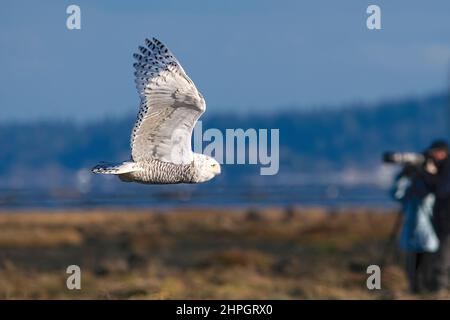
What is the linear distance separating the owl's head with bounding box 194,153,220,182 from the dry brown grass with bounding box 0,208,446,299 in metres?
5.28

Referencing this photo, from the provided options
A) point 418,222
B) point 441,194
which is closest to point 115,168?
point 441,194

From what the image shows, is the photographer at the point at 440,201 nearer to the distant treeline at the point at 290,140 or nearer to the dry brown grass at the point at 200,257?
the dry brown grass at the point at 200,257

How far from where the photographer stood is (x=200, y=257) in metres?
29.3

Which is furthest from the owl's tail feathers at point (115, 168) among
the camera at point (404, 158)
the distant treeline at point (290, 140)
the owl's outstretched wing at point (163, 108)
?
the distant treeline at point (290, 140)

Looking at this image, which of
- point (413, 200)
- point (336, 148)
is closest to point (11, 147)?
point (336, 148)

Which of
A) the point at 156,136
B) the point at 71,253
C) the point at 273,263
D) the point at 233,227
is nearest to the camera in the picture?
the point at 156,136

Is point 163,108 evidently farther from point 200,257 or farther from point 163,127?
point 200,257

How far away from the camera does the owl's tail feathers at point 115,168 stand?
916 centimetres

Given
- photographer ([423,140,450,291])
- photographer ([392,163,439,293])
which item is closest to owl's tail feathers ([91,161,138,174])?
photographer ([423,140,450,291])

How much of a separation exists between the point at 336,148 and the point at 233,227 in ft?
489

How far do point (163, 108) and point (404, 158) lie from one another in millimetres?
5652

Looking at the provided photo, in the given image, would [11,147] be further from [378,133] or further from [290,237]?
[290,237]

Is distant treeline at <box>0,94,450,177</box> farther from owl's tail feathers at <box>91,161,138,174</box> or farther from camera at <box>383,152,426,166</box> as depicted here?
owl's tail feathers at <box>91,161,138,174</box>
